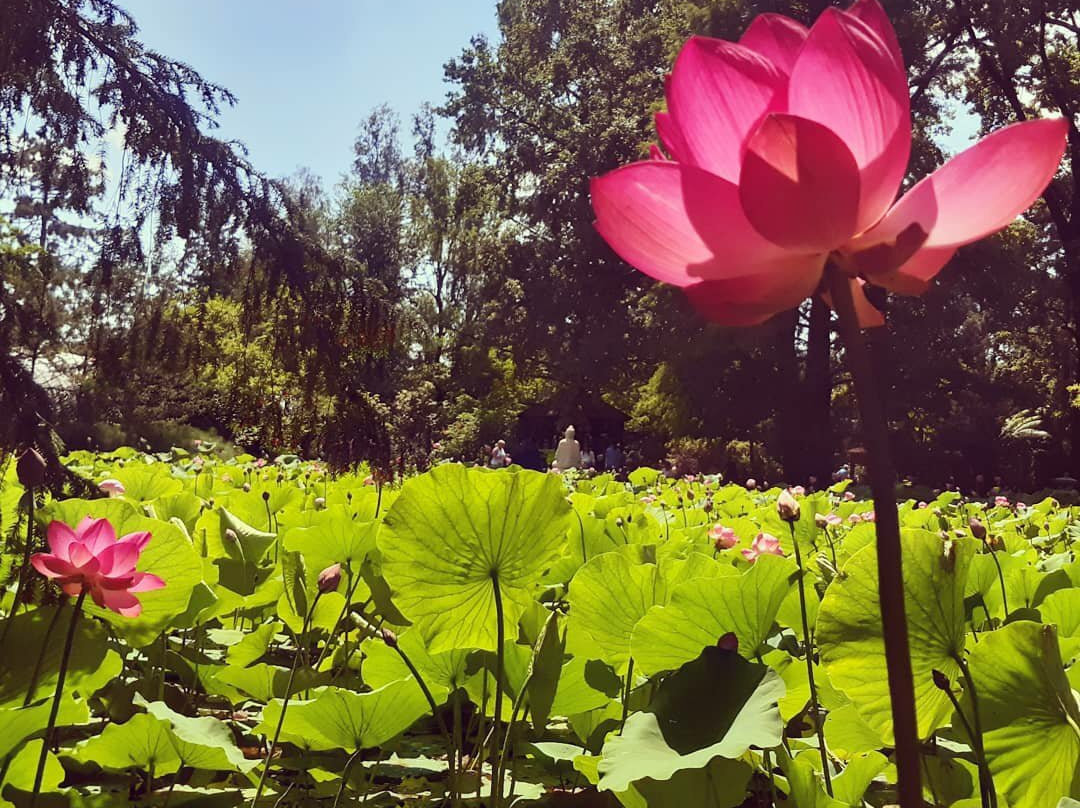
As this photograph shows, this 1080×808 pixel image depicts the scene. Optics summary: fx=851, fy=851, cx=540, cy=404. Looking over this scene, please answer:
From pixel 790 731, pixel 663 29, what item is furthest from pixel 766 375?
pixel 790 731

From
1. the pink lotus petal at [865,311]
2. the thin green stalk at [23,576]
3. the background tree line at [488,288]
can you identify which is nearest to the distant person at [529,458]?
the background tree line at [488,288]

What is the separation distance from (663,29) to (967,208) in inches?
864

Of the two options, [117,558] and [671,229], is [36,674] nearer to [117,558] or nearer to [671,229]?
[117,558]

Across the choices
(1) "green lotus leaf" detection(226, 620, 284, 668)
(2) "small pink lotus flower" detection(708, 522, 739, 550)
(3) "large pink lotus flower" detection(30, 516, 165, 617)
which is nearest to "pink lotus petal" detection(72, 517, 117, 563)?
(3) "large pink lotus flower" detection(30, 516, 165, 617)

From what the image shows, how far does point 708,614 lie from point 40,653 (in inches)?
25.5

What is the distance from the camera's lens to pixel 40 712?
69 centimetres

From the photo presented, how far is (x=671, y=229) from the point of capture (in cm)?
40

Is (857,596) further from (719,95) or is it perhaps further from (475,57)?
(475,57)

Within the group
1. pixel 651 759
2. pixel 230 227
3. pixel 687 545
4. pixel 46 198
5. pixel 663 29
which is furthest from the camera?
pixel 663 29

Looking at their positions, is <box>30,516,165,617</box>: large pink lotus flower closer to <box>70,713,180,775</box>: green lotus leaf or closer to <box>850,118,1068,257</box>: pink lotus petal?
<box>70,713,180,775</box>: green lotus leaf

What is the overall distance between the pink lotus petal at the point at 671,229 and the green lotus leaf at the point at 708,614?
0.45 m

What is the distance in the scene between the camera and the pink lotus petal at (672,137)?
0.40m

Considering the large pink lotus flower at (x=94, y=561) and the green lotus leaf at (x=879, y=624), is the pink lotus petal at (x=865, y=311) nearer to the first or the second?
the green lotus leaf at (x=879, y=624)

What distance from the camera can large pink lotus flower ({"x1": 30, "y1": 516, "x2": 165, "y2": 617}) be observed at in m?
0.76
